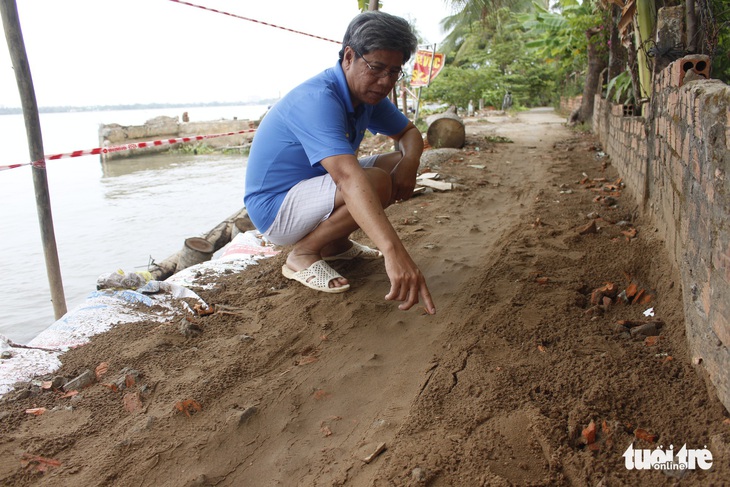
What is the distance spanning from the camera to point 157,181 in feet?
44.2

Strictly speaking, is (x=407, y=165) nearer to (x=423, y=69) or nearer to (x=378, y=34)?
(x=378, y=34)

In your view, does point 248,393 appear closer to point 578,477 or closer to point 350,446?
point 350,446

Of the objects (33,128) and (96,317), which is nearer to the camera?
(96,317)

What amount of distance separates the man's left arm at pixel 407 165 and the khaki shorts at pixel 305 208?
0.51 metres

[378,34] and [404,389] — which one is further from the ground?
[378,34]

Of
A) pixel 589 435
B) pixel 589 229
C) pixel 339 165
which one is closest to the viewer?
pixel 589 435

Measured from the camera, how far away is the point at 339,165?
2168mm

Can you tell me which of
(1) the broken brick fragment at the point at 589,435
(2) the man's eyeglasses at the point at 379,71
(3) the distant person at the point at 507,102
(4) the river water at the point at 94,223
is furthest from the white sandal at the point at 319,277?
(3) the distant person at the point at 507,102

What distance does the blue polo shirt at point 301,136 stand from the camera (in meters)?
2.28

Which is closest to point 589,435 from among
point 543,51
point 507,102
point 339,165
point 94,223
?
point 339,165

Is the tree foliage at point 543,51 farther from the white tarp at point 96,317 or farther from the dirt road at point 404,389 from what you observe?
the white tarp at point 96,317

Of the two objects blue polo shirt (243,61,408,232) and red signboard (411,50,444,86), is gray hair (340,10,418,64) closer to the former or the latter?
blue polo shirt (243,61,408,232)

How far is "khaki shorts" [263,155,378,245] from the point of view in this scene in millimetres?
2654

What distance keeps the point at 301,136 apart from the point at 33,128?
70.9 inches
